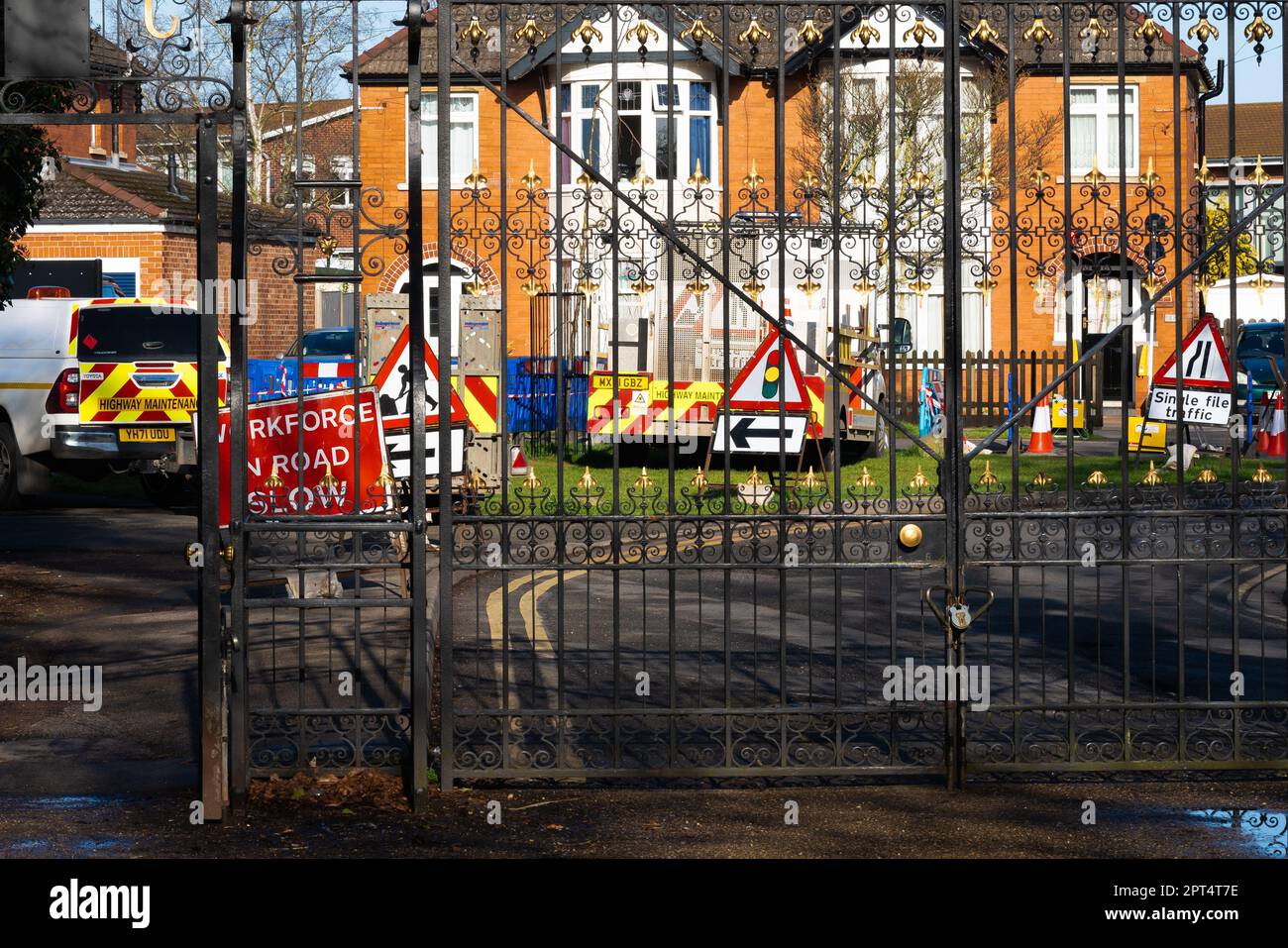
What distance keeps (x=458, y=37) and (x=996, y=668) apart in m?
4.84

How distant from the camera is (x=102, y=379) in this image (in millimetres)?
17797

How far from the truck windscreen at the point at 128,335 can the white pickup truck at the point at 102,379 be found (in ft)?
0.04

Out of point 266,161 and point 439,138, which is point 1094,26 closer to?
point 439,138

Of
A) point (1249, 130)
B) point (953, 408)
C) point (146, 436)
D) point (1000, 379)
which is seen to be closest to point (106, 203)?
point (146, 436)

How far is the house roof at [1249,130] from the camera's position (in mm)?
38281

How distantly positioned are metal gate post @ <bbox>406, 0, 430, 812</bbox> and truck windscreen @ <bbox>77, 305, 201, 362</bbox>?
466 inches

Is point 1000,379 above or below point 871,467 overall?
above

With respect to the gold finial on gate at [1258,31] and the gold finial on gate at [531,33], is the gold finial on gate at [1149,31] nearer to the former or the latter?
the gold finial on gate at [1258,31]

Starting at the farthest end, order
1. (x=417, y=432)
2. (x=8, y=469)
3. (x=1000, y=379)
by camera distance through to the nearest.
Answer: (x=8, y=469) → (x=1000, y=379) → (x=417, y=432)

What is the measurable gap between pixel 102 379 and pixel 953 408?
12969 millimetres

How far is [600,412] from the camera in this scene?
1658cm

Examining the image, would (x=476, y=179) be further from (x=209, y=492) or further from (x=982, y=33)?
(x=982, y=33)

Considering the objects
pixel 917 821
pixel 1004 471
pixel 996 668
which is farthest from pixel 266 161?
pixel 917 821

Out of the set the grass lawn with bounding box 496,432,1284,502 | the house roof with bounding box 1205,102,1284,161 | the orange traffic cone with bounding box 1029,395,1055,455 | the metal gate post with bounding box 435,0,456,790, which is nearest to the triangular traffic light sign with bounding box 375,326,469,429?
the metal gate post with bounding box 435,0,456,790
